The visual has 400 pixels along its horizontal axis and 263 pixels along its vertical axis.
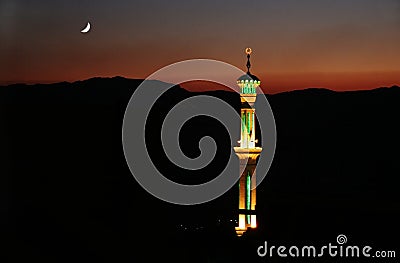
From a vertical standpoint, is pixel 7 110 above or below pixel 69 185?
above

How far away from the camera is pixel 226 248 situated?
13328 millimetres

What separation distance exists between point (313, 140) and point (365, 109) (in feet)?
4.50

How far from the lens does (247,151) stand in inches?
567

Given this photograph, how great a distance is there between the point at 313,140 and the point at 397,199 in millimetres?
3293

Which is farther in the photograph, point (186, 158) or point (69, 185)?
point (186, 158)

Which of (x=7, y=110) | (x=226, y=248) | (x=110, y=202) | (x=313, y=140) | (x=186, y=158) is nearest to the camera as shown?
(x=226, y=248)

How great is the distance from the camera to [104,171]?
782 inches

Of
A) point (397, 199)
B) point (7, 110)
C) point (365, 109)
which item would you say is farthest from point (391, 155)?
point (7, 110)

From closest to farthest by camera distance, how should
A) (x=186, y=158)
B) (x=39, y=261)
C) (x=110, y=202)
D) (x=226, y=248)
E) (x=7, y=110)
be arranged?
(x=39, y=261) → (x=226, y=248) → (x=7, y=110) → (x=110, y=202) → (x=186, y=158)

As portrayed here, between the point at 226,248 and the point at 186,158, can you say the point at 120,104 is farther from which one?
the point at 226,248

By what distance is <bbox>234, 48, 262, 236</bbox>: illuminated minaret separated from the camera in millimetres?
13734

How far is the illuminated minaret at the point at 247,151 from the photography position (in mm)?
13734

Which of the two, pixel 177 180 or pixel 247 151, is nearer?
pixel 247 151

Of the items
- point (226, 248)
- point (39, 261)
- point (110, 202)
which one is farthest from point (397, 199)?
point (39, 261)
